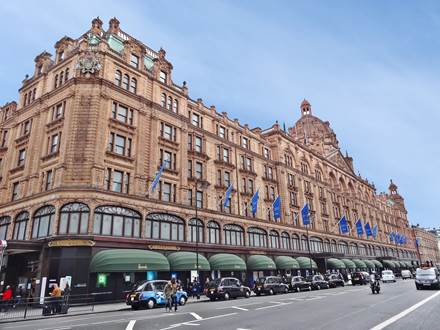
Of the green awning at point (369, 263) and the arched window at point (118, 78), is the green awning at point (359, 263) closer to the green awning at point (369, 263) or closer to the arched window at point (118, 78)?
the green awning at point (369, 263)

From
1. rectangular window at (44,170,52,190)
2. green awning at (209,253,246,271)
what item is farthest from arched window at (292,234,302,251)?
rectangular window at (44,170,52,190)

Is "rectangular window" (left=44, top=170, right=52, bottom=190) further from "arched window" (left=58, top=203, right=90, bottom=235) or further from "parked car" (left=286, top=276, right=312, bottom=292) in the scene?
"parked car" (left=286, top=276, right=312, bottom=292)

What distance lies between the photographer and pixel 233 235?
41.5 m

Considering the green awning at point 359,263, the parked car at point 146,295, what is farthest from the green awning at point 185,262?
the green awning at point 359,263

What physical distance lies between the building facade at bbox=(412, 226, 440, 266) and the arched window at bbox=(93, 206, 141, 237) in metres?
118

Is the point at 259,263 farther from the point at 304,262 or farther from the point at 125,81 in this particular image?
the point at 125,81

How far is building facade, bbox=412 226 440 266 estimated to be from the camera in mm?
121000

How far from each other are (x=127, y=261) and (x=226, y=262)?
13.0 metres

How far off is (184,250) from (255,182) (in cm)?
1880

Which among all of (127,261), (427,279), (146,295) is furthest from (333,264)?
(146,295)

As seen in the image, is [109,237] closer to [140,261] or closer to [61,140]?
[140,261]

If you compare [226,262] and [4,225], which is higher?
[4,225]


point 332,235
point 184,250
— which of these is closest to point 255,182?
point 184,250

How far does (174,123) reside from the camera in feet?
127
